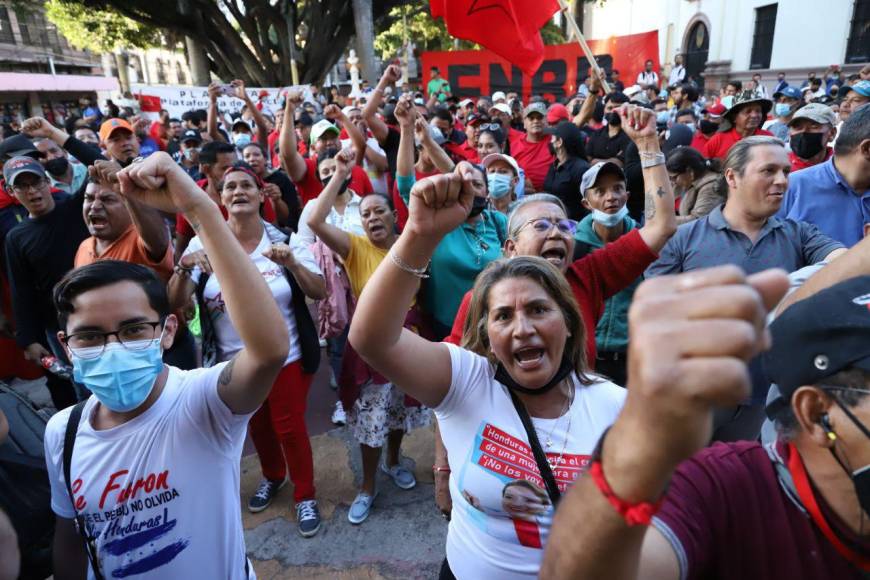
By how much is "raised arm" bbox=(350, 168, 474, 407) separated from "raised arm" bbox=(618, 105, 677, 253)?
134 centimetres

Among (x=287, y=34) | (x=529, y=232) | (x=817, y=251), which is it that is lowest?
(x=817, y=251)

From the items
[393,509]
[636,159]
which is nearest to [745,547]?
[393,509]

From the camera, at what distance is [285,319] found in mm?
2807

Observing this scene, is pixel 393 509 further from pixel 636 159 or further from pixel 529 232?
pixel 636 159

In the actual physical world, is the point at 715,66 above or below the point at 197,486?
above

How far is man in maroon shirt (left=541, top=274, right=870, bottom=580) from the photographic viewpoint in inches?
23.0

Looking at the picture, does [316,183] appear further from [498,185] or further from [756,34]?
[756,34]

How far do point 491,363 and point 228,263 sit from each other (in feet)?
2.89

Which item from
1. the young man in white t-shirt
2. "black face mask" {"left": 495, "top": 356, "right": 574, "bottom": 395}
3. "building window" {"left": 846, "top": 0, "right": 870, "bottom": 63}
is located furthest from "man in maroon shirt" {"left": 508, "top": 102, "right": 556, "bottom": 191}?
"building window" {"left": 846, "top": 0, "right": 870, "bottom": 63}

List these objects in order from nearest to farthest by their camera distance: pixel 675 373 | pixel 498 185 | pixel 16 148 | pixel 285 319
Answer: pixel 675 373 → pixel 285 319 → pixel 498 185 → pixel 16 148

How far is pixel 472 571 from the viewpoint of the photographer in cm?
156

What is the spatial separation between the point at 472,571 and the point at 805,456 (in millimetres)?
977

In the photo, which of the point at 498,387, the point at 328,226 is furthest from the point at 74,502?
the point at 328,226

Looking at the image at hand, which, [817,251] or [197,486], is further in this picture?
[817,251]
